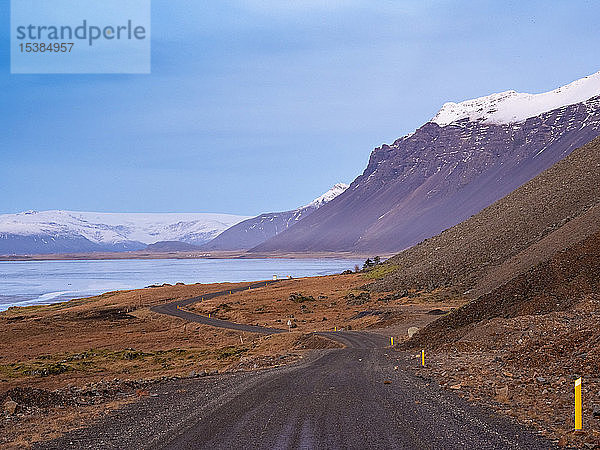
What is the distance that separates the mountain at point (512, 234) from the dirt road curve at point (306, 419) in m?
35.2

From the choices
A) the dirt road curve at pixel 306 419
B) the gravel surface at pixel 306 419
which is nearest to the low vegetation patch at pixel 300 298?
the dirt road curve at pixel 306 419

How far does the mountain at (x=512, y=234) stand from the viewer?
55969 mm

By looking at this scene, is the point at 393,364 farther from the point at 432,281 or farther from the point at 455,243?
the point at 455,243

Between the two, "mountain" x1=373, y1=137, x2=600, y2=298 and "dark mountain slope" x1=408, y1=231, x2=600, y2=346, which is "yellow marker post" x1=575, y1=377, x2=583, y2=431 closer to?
"dark mountain slope" x1=408, y1=231, x2=600, y2=346

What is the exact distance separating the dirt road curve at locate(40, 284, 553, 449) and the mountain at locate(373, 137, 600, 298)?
115 feet

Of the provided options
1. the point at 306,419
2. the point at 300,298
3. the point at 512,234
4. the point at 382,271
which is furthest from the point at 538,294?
the point at 382,271

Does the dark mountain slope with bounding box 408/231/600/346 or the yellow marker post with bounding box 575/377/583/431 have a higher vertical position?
the dark mountain slope with bounding box 408/231/600/346

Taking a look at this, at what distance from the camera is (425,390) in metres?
19.2

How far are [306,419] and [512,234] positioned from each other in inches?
2238

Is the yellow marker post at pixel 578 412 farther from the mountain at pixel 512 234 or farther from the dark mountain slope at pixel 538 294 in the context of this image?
the mountain at pixel 512 234

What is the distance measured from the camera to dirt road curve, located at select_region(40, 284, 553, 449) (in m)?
13.5

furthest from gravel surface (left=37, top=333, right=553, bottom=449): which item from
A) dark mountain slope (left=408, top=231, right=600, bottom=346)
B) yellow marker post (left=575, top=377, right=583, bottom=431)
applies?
dark mountain slope (left=408, top=231, right=600, bottom=346)

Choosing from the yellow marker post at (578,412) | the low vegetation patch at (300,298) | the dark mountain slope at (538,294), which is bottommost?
the low vegetation patch at (300,298)

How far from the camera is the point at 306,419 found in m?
15.8
